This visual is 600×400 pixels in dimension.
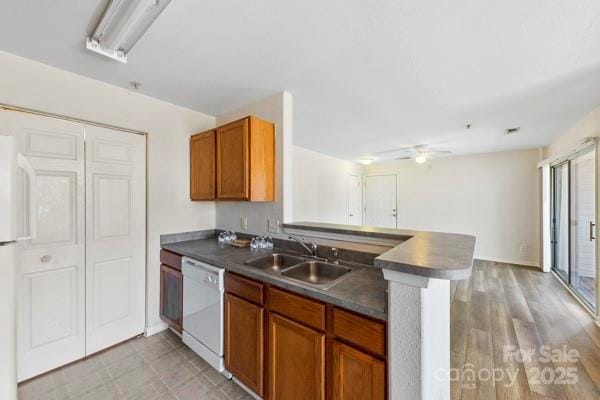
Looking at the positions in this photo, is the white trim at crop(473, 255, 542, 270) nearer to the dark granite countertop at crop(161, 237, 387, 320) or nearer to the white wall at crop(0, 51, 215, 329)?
the dark granite countertop at crop(161, 237, 387, 320)

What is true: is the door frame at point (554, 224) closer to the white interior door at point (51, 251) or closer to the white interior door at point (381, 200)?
the white interior door at point (381, 200)

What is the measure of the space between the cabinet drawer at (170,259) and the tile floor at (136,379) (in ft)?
2.45

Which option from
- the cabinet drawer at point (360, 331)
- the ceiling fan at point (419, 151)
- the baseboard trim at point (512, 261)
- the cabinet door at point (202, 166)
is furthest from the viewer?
the baseboard trim at point (512, 261)

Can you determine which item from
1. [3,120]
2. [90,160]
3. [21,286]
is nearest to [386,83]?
[90,160]

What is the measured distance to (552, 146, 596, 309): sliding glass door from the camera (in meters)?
3.00

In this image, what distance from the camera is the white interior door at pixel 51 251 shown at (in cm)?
175

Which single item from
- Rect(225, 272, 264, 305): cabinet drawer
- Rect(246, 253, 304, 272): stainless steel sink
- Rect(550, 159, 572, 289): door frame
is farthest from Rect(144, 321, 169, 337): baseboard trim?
Rect(550, 159, 572, 289): door frame

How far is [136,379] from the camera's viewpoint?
1.80 meters

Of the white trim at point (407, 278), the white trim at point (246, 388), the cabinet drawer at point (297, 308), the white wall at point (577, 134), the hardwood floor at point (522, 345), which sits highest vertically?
the white wall at point (577, 134)

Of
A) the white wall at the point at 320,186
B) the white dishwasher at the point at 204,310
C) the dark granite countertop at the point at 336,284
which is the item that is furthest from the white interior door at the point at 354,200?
the white dishwasher at the point at 204,310

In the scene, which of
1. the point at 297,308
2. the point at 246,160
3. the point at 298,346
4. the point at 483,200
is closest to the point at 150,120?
the point at 246,160

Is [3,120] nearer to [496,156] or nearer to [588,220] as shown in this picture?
[588,220]

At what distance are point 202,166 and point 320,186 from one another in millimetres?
3320

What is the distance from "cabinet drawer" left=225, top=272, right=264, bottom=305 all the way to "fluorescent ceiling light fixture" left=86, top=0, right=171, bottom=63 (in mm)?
1634
